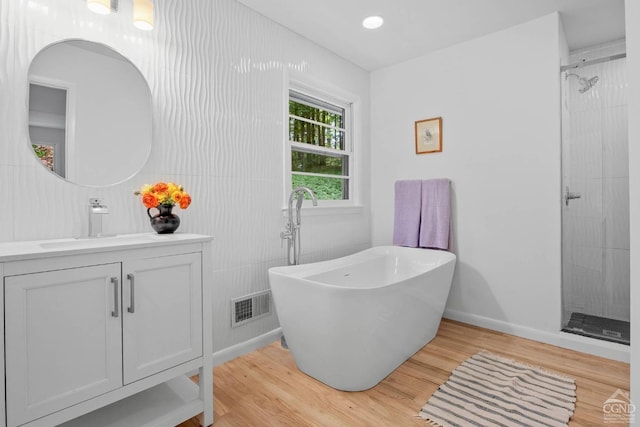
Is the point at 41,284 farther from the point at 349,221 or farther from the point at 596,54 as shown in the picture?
the point at 596,54

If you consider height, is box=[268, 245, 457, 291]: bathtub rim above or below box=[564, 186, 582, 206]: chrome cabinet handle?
below

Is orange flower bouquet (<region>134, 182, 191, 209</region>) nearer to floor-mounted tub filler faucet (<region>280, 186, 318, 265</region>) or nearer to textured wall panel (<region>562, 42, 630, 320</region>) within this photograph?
floor-mounted tub filler faucet (<region>280, 186, 318, 265</region>)

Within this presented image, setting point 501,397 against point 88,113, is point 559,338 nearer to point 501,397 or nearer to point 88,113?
point 501,397

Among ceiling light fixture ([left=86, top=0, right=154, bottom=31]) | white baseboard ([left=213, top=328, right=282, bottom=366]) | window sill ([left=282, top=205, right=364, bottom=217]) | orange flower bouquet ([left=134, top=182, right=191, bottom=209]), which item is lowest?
white baseboard ([left=213, top=328, right=282, bottom=366])

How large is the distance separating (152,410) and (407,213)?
2479 millimetres

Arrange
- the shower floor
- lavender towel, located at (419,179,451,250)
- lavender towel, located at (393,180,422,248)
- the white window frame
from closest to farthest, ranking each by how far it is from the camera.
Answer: the shower floor
the white window frame
lavender towel, located at (419,179,451,250)
lavender towel, located at (393,180,422,248)

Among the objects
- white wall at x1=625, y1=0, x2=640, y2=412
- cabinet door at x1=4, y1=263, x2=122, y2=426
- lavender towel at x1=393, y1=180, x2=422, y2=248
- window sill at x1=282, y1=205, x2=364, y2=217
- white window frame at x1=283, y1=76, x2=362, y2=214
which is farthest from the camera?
lavender towel at x1=393, y1=180, x2=422, y2=248

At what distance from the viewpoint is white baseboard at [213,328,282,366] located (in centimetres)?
216

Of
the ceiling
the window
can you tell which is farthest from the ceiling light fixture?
the window

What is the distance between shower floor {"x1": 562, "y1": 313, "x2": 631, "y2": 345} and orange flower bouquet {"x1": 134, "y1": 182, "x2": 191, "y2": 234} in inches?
112

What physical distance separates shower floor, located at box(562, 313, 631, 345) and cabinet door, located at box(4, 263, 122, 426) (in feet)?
9.70

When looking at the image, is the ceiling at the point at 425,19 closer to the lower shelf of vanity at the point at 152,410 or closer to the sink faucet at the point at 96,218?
the sink faucet at the point at 96,218

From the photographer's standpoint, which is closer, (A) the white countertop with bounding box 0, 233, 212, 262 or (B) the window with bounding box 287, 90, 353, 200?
(A) the white countertop with bounding box 0, 233, 212, 262

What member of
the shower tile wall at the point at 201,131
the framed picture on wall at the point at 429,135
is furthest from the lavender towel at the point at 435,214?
the shower tile wall at the point at 201,131
